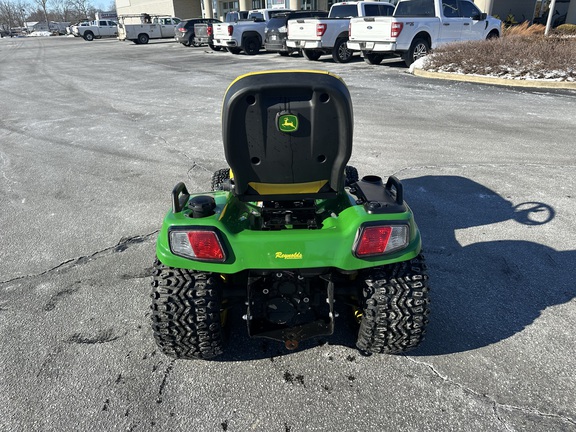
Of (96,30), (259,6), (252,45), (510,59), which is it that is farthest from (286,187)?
(96,30)

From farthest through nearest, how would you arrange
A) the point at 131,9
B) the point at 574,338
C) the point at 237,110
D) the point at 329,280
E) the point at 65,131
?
the point at 131,9
the point at 65,131
the point at 574,338
the point at 329,280
the point at 237,110

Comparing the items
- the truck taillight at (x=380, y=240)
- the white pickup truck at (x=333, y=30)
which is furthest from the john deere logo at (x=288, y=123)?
the white pickup truck at (x=333, y=30)

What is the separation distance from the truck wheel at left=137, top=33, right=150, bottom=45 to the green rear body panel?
3472 centimetres

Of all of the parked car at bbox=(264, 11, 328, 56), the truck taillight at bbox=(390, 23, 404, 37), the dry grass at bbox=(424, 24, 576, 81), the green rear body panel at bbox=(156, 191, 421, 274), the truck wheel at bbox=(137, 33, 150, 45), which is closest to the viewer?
the green rear body panel at bbox=(156, 191, 421, 274)

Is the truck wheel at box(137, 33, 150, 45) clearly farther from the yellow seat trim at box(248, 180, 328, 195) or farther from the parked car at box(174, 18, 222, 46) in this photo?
the yellow seat trim at box(248, 180, 328, 195)

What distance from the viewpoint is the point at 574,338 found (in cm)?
283

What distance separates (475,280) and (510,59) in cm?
1100

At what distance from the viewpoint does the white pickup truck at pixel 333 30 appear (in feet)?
50.3

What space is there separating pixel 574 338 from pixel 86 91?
13013mm

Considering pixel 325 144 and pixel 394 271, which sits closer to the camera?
pixel 325 144

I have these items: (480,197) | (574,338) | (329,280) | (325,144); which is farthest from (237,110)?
(480,197)

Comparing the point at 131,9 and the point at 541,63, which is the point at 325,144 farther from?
the point at 131,9

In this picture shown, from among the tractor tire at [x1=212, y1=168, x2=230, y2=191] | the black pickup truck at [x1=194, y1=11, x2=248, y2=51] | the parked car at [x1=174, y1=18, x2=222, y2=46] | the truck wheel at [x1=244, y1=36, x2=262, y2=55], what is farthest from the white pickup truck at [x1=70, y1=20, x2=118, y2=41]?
the tractor tire at [x1=212, y1=168, x2=230, y2=191]

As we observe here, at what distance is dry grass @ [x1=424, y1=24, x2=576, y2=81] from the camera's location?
11414mm
